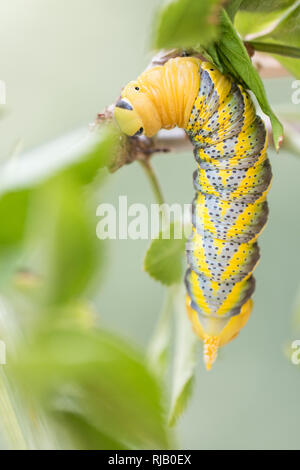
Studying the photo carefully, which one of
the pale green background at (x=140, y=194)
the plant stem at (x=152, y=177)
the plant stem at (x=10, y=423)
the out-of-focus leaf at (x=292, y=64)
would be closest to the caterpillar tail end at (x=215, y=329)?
the plant stem at (x=152, y=177)

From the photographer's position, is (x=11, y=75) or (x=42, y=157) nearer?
(x=42, y=157)

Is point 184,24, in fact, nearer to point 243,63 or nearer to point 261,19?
point 243,63

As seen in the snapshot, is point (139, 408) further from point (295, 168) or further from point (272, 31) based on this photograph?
point (295, 168)

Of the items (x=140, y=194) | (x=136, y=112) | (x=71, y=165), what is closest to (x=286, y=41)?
(x=136, y=112)

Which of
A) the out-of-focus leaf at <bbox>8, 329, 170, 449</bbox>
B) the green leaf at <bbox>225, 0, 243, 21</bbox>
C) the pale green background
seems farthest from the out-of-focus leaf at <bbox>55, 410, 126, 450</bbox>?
the pale green background

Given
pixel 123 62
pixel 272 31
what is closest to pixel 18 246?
pixel 272 31

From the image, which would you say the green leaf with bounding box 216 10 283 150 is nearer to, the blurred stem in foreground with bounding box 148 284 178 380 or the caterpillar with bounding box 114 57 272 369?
the caterpillar with bounding box 114 57 272 369
